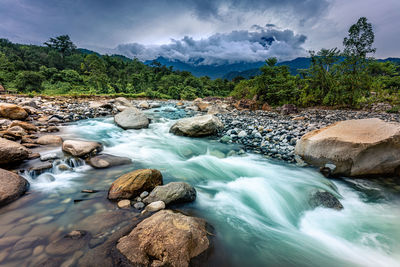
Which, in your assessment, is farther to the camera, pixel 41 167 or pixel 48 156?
pixel 48 156

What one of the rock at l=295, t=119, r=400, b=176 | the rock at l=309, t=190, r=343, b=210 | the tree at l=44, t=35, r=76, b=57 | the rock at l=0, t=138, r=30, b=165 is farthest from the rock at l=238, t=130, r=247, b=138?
the tree at l=44, t=35, r=76, b=57

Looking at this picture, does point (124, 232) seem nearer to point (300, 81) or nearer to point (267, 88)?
point (267, 88)

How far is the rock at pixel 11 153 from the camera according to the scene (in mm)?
3545

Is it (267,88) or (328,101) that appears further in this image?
(267,88)

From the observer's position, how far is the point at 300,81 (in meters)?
15.9

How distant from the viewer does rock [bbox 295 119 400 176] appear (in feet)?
12.4

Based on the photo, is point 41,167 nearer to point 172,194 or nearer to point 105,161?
point 105,161

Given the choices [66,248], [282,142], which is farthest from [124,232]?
[282,142]

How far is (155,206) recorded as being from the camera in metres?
2.75

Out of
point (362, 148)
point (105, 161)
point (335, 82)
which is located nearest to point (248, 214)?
point (362, 148)

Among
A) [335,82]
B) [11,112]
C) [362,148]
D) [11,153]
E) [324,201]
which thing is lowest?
[324,201]

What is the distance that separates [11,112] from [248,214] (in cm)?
1067

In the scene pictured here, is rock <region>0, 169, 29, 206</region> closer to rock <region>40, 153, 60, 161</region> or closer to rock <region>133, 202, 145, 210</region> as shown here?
rock <region>40, 153, 60, 161</region>

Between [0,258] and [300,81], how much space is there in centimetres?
1931
